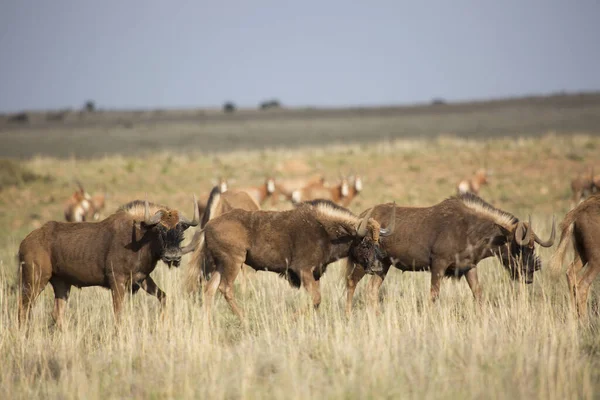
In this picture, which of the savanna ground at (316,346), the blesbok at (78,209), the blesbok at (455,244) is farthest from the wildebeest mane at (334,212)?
the blesbok at (78,209)

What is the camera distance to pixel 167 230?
973cm

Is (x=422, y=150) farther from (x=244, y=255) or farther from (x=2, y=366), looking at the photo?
(x=2, y=366)

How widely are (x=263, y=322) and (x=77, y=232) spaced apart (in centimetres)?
293

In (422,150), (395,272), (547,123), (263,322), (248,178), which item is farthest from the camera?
(547,123)

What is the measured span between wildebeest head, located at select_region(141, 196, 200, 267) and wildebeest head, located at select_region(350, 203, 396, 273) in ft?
7.26

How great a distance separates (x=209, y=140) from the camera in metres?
71.7

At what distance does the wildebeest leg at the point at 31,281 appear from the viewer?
9.70 metres

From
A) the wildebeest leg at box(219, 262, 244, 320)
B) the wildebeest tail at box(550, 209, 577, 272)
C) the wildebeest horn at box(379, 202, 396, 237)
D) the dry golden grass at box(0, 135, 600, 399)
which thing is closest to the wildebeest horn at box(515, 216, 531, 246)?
the wildebeest tail at box(550, 209, 577, 272)

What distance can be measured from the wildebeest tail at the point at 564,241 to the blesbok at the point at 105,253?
4.79 m

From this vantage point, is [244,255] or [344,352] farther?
[244,255]

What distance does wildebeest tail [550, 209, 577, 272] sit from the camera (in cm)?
983

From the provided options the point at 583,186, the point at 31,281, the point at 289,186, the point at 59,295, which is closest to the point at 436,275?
the point at 59,295

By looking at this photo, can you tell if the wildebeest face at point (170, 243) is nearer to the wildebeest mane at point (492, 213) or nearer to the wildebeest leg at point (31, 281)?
the wildebeest leg at point (31, 281)

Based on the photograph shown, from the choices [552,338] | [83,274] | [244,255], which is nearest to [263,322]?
[244,255]
